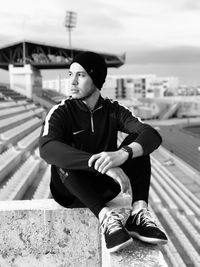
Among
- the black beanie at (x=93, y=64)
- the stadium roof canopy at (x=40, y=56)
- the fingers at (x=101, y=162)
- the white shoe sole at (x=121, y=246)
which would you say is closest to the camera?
Answer: the white shoe sole at (x=121, y=246)

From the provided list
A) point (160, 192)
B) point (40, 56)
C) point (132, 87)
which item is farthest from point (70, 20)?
point (132, 87)

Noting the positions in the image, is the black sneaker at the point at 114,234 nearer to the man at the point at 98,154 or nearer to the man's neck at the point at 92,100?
the man at the point at 98,154

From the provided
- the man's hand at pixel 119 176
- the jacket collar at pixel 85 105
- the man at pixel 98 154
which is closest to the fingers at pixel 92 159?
the man at pixel 98 154

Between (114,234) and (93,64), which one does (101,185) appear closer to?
(114,234)

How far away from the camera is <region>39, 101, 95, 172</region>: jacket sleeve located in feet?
6.07

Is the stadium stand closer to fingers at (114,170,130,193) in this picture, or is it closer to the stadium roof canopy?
fingers at (114,170,130,193)

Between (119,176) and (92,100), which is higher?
(92,100)

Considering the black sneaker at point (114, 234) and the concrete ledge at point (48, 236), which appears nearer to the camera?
the black sneaker at point (114, 234)

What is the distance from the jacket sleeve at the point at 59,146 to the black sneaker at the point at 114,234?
11.5 inches

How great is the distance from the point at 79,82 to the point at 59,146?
1.53 feet

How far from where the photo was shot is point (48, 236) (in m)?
2.23

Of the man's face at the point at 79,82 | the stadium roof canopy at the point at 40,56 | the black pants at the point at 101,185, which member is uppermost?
the stadium roof canopy at the point at 40,56

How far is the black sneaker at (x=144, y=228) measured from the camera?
5.84 feet

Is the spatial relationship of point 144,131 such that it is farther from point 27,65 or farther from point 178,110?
point 178,110
